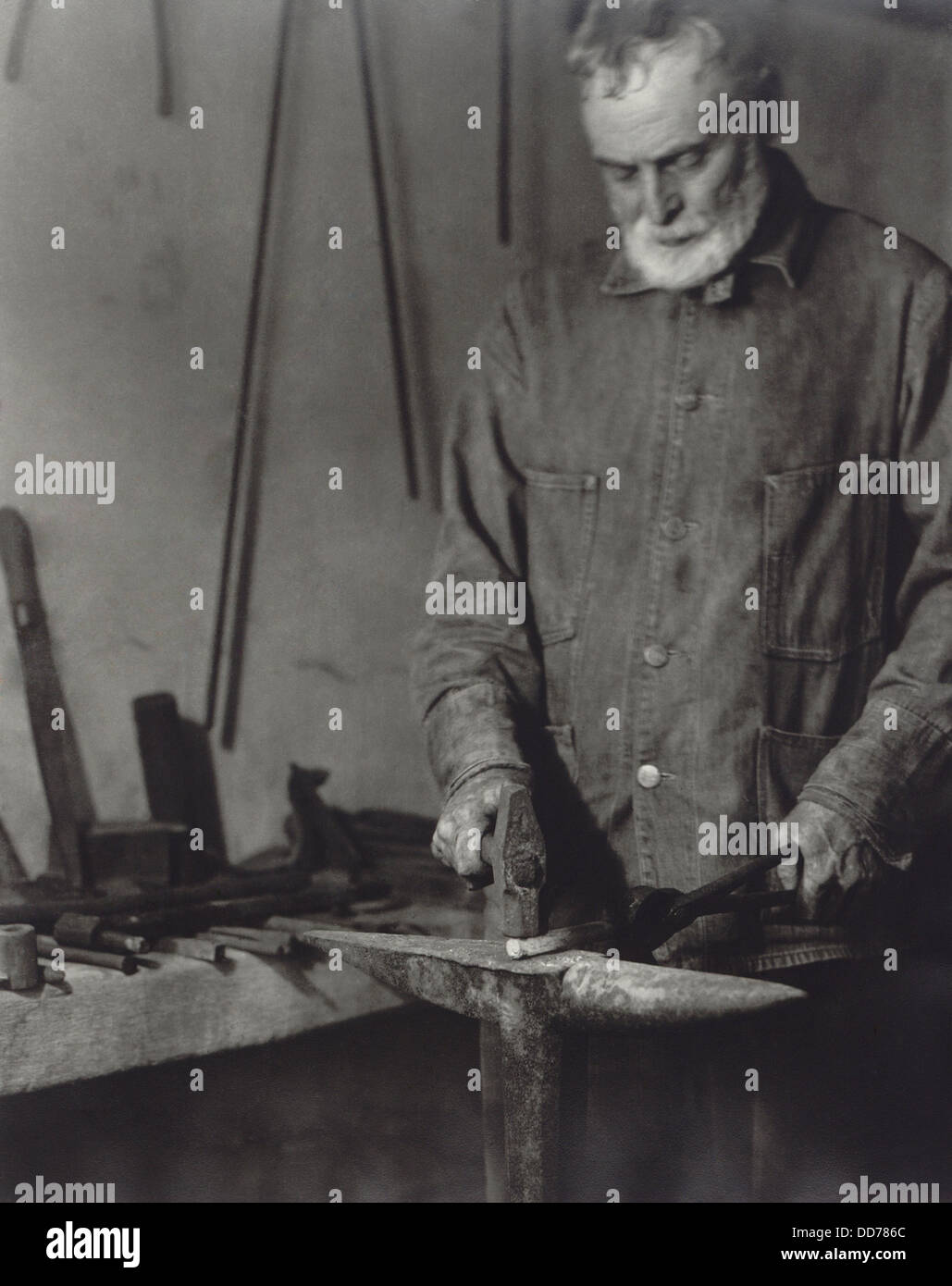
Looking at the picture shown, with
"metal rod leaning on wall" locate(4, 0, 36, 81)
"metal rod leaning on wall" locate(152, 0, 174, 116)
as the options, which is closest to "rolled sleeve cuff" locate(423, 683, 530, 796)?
"metal rod leaning on wall" locate(152, 0, 174, 116)

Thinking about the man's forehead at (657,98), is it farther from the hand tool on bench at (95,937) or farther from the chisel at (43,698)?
the hand tool on bench at (95,937)

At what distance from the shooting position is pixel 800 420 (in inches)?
82.0

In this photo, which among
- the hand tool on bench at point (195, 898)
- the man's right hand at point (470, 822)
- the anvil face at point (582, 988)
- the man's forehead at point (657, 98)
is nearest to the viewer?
the anvil face at point (582, 988)

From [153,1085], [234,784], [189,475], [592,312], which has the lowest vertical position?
[153,1085]

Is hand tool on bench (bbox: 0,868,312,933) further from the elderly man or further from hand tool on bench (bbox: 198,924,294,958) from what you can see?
the elderly man

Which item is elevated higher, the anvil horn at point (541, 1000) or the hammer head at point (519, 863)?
the hammer head at point (519, 863)

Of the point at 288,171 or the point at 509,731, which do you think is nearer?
the point at 509,731

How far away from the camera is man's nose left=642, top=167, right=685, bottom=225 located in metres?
2.10

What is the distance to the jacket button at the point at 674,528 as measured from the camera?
210 cm

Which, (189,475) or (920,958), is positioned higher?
(189,475)

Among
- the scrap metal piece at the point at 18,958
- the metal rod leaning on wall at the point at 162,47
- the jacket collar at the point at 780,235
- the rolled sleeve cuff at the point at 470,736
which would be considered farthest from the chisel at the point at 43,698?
the jacket collar at the point at 780,235

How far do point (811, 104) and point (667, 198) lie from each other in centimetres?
28
